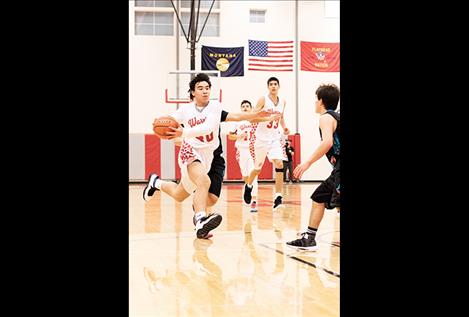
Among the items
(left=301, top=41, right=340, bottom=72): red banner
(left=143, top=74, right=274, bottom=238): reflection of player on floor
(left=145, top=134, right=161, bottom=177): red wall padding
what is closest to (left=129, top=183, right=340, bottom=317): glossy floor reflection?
(left=143, top=74, right=274, bottom=238): reflection of player on floor

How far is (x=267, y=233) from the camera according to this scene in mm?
6512

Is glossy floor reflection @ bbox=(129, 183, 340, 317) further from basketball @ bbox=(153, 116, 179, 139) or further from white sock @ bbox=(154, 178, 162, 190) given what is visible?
basketball @ bbox=(153, 116, 179, 139)

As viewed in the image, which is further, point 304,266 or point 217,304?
point 304,266

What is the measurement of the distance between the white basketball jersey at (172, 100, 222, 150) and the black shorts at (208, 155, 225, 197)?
0.52 ft

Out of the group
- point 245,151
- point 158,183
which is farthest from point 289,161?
point 158,183

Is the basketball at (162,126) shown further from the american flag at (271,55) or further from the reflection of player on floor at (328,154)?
the american flag at (271,55)

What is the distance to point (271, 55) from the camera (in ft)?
61.7

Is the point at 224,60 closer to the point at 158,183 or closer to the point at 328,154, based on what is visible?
the point at 158,183
